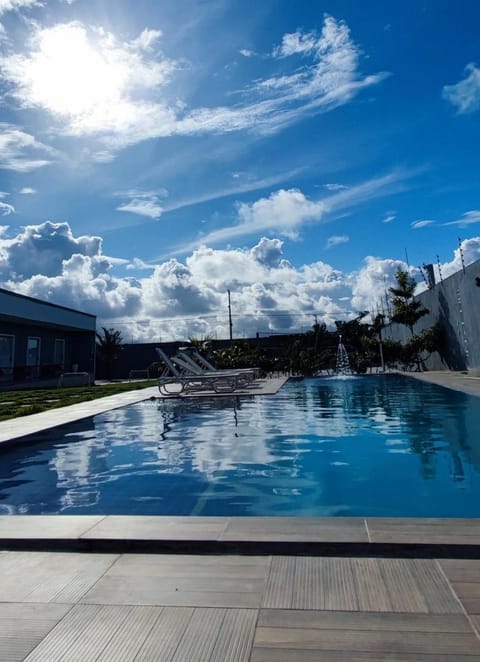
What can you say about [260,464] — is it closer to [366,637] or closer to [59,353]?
[366,637]

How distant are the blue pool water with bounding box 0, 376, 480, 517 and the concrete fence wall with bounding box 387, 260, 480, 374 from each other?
574 centimetres

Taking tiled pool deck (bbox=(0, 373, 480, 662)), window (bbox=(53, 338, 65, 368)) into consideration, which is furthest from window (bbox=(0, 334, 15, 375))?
tiled pool deck (bbox=(0, 373, 480, 662))

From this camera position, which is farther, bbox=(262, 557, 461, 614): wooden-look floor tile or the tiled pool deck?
bbox=(262, 557, 461, 614): wooden-look floor tile

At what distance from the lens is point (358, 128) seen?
9680 millimetres

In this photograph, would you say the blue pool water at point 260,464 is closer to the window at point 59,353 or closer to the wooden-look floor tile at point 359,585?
the wooden-look floor tile at point 359,585

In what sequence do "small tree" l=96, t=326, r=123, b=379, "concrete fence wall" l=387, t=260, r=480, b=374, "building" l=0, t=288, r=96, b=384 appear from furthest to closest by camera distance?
"small tree" l=96, t=326, r=123, b=379
"building" l=0, t=288, r=96, b=384
"concrete fence wall" l=387, t=260, r=480, b=374

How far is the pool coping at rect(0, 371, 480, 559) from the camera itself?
2.63m

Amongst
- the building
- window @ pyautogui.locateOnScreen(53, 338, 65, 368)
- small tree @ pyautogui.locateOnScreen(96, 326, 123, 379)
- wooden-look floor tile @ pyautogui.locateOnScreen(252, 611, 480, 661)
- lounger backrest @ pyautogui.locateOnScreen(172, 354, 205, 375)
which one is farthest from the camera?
small tree @ pyautogui.locateOnScreen(96, 326, 123, 379)

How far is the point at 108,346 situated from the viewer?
33031mm

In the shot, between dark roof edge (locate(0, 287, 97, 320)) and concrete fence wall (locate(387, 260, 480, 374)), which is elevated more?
dark roof edge (locate(0, 287, 97, 320))

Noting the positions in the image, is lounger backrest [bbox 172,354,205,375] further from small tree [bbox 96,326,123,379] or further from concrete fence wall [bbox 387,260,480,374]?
small tree [bbox 96,326,123,379]

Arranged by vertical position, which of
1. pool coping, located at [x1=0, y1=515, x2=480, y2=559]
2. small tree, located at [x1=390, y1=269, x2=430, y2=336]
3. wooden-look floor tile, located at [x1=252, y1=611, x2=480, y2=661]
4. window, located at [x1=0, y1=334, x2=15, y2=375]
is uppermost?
small tree, located at [x1=390, y1=269, x2=430, y2=336]

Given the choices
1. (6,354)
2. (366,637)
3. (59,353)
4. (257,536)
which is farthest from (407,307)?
(59,353)

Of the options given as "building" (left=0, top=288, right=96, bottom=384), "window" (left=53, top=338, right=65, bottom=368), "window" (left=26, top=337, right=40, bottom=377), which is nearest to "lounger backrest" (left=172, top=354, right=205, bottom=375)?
"building" (left=0, top=288, right=96, bottom=384)
